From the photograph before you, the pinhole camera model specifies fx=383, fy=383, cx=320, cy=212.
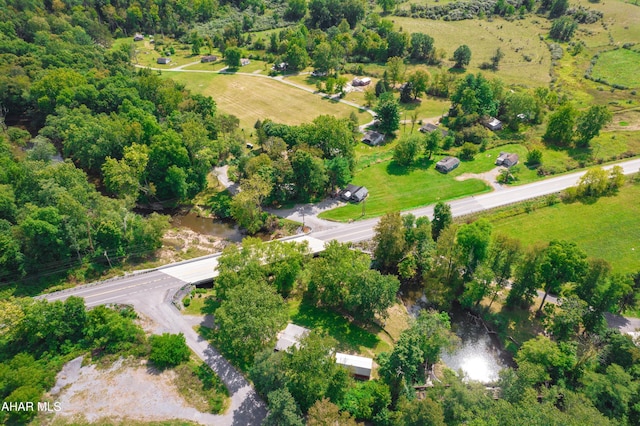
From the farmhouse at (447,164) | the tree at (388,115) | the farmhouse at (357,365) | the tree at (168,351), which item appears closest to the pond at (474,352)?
the farmhouse at (357,365)

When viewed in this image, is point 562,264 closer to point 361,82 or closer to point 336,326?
point 336,326

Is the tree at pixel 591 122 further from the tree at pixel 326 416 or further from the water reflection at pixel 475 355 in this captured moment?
the tree at pixel 326 416

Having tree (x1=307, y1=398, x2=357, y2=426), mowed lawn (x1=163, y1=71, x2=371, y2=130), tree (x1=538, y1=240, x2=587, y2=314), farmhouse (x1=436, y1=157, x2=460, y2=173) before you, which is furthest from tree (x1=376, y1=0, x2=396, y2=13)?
tree (x1=307, y1=398, x2=357, y2=426)

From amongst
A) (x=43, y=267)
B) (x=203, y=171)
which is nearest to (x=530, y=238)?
(x=203, y=171)

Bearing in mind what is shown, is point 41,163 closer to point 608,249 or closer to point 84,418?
point 84,418

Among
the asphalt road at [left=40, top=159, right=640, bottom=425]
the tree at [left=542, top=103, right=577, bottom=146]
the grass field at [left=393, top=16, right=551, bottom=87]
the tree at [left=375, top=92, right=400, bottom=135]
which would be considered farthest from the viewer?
the grass field at [left=393, top=16, right=551, bottom=87]

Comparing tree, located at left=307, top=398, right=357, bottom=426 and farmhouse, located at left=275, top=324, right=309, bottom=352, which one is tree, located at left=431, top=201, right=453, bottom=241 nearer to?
farmhouse, located at left=275, top=324, right=309, bottom=352
